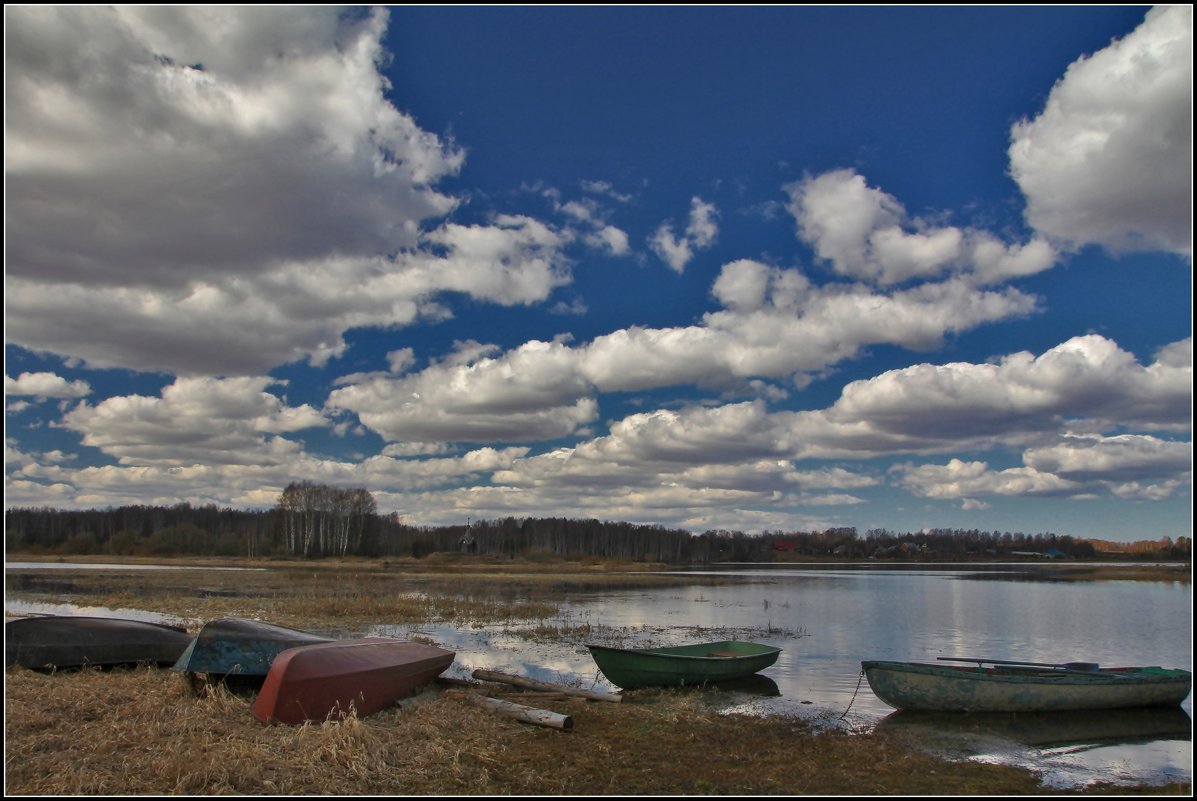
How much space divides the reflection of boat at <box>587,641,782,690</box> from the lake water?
2.26 feet

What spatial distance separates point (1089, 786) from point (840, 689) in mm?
8454

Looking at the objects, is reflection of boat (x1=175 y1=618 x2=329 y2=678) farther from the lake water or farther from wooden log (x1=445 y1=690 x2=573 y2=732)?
the lake water

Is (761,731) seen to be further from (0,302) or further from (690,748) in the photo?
(0,302)

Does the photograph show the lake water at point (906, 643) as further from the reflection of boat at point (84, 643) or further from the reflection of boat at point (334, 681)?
the reflection of boat at point (84, 643)

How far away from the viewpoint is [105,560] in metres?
112

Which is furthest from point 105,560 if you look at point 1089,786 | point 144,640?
point 1089,786

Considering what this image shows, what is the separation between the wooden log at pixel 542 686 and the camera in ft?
57.4

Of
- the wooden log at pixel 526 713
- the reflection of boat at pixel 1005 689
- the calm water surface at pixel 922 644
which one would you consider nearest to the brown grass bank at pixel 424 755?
the wooden log at pixel 526 713

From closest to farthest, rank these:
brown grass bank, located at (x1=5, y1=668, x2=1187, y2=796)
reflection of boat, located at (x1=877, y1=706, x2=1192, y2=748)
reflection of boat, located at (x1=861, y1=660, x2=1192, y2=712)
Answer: brown grass bank, located at (x1=5, y1=668, x2=1187, y2=796) → reflection of boat, located at (x1=877, y1=706, x2=1192, y2=748) → reflection of boat, located at (x1=861, y1=660, x2=1192, y2=712)

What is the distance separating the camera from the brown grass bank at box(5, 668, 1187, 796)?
10.2 m

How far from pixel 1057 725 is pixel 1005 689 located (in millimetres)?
1183

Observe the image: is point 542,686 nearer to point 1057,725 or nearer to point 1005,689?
point 1005,689

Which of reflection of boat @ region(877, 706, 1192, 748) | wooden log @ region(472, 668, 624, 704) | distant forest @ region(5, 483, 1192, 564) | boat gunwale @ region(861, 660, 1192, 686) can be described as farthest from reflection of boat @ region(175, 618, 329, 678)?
→ distant forest @ region(5, 483, 1192, 564)

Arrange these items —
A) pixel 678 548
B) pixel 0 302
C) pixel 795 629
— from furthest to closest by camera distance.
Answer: pixel 678 548, pixel 795 629, pixel 0 302
